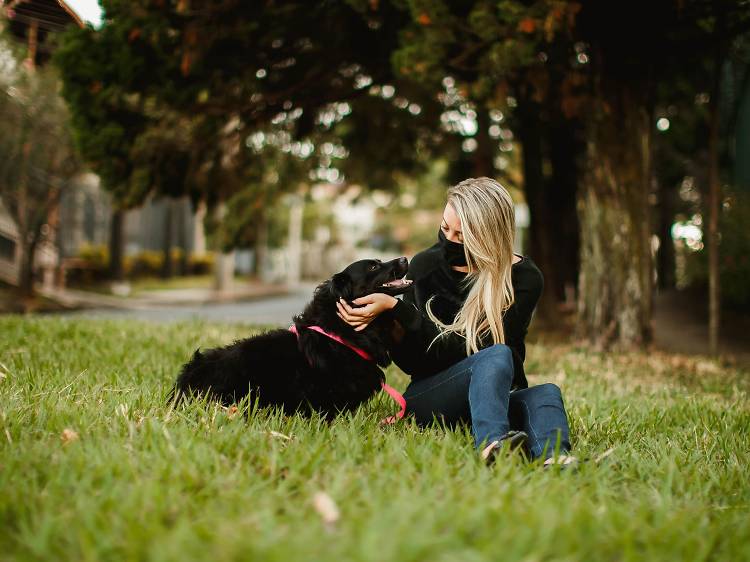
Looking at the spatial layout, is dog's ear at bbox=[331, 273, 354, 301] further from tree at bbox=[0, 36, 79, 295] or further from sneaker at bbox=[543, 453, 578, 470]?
tree at bbox=[0, 36, 79, 295]

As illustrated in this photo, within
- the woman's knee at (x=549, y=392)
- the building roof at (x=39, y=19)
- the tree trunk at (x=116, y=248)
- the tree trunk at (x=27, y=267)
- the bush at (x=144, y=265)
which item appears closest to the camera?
the woman's knee at (x=549, y=392)

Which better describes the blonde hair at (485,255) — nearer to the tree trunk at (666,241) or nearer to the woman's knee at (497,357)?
the woman's knee at (497,357)

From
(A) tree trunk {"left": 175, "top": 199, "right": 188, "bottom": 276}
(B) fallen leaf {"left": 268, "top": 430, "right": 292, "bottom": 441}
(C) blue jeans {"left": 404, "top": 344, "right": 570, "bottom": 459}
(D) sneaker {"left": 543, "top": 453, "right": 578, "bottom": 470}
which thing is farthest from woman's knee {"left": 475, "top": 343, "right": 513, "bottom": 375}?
(A) tree trunk {"left": 175, "top": 199, "right": 188, "bottom": 276}

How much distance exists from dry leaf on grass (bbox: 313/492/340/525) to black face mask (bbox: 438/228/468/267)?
1.79 metres

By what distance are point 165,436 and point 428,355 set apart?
1370 millimetres

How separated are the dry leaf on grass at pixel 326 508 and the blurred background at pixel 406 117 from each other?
5.29m

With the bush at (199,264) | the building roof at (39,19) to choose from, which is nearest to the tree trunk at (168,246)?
the bush at (199,264)

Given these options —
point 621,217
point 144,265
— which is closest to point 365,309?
point 621,217

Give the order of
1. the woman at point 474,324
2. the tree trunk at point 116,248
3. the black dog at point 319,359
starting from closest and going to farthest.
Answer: the woman at point 474,324
the black dog at point 319,359
the tree trunk at point 116,248

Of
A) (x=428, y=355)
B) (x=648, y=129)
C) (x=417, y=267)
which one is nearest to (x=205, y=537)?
(x=428, y=355)

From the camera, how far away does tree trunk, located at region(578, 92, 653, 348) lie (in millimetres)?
7914

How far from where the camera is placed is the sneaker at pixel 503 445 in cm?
269

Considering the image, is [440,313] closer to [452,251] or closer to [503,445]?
[452,251]

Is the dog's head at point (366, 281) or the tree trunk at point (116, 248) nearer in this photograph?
the dog's head at point (366, 281)
